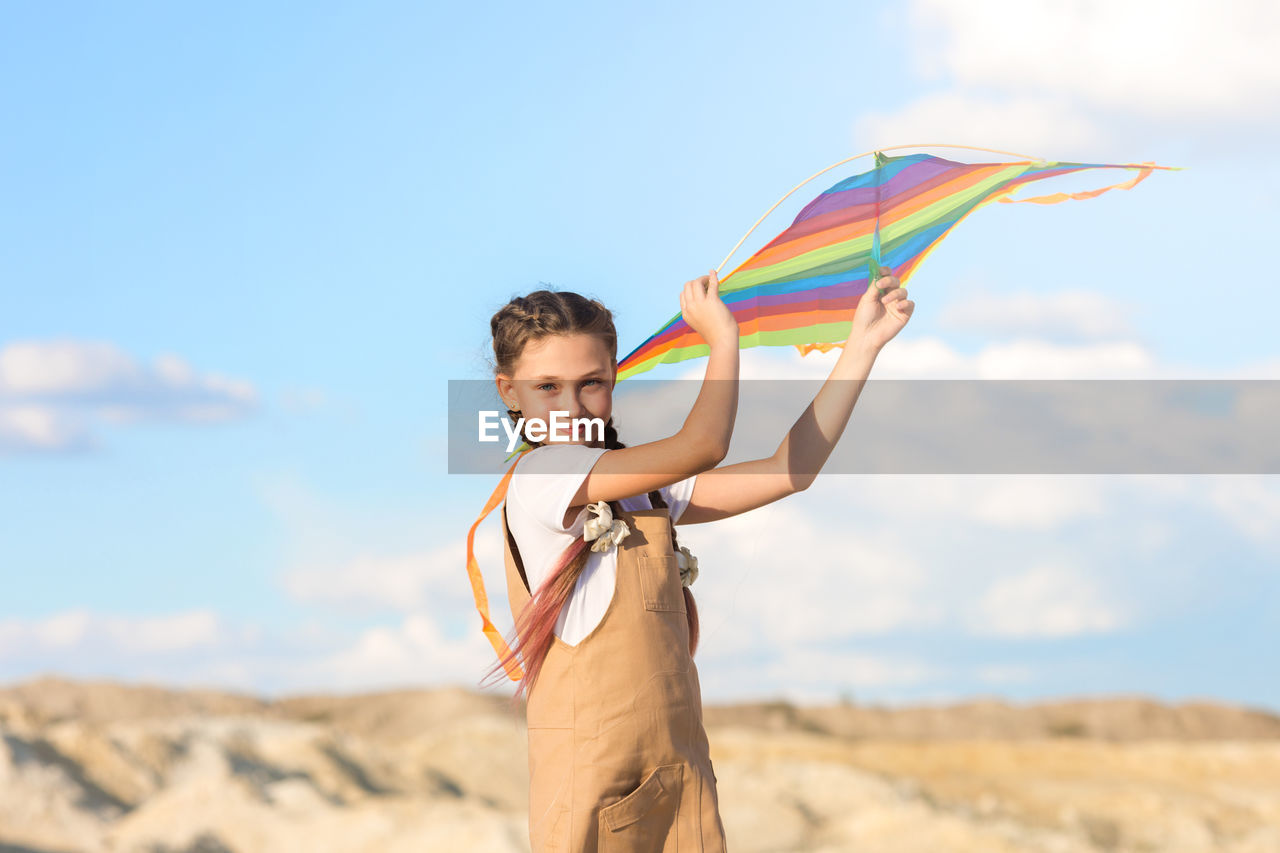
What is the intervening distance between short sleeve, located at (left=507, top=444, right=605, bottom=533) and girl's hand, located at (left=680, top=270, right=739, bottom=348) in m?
0.29

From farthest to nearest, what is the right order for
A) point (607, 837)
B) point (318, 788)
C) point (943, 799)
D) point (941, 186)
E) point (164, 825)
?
point (943, 799)
point (318, 788)
point (164, 825)
point (941, 186)
point (607, 837)

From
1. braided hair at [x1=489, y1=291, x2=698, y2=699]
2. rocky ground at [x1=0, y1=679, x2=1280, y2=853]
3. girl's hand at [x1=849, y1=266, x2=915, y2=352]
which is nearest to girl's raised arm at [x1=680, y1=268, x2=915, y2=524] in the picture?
girl's hand at [x1=849, y1=266, x2=915, y2=352]

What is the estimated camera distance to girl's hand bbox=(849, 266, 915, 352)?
7.55 feet

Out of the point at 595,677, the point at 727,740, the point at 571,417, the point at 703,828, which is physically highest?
the point at 571,417

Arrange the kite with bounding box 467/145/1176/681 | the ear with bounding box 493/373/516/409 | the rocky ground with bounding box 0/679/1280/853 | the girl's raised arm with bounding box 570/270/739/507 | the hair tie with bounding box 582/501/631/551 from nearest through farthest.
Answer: the girl's raised arm with bounding box 570/270/739/507 → the hair tie with bounding box 582/501/631/551 → the ear with bounding box 493/373/516/409 → the kite with bounding box 467/145/1176/681 → the rocky ground with bounding box 0/679/1280/853

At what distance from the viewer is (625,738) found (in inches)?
81.2

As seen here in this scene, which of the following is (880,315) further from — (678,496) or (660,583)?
(660,583)

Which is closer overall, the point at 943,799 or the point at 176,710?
the point at 943,799

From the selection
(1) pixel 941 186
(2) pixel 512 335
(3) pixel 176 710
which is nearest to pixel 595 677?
(2) pixel 512 335

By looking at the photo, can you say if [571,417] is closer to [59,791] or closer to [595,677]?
[595,677]

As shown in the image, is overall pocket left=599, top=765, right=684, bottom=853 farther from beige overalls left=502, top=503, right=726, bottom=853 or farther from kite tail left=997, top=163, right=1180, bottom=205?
kite tail left=997, top=163, right=1180, bottom=205

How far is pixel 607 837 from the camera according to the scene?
2.06 metres

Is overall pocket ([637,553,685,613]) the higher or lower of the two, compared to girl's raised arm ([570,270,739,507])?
lower

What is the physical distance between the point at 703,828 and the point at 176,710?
12602mm
